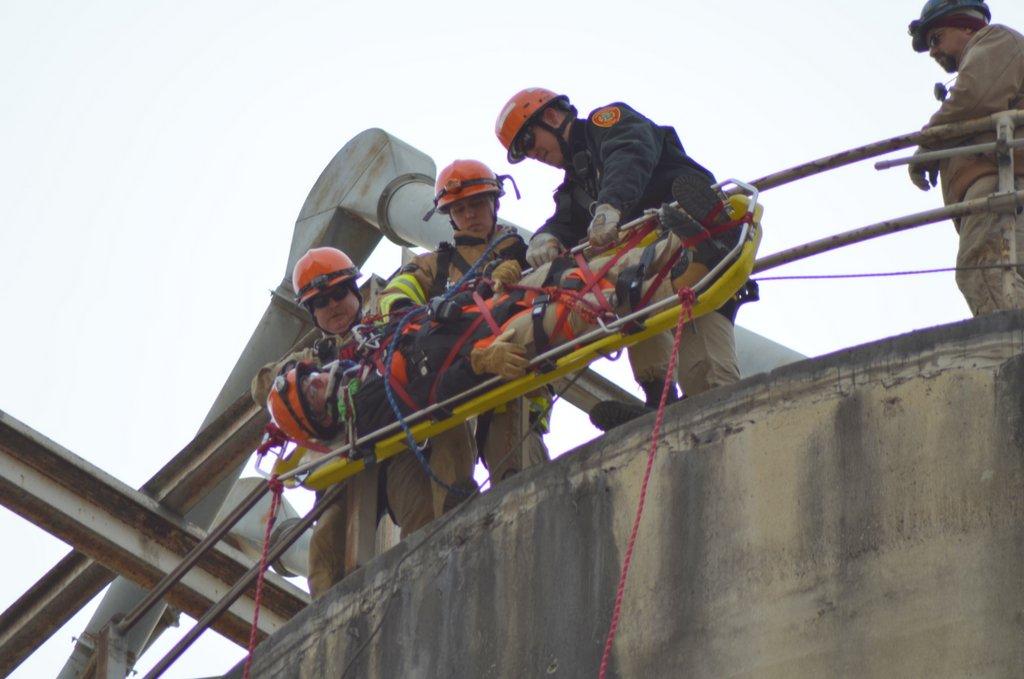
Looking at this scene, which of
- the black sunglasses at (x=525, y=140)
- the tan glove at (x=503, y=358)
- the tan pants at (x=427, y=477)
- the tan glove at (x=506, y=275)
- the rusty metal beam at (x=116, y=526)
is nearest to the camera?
the tan glove at (x=503, y=358)

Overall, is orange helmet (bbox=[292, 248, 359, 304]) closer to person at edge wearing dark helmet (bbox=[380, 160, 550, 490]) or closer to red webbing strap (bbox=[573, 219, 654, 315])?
person at edge wearing dark helmet (bbox=[380, 160, 550, 490])

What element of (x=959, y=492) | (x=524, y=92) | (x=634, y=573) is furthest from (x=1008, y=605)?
(x=524, y=92)

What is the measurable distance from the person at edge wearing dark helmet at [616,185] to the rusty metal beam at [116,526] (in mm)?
4216

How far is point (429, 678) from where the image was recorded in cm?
941

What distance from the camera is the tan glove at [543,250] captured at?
10.8m

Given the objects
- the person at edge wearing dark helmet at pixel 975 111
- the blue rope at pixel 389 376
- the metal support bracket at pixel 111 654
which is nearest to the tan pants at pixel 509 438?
the blue rope at pixel 389 376

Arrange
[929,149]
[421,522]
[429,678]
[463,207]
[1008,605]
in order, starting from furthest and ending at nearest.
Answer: [463,207], [421,522], [929,149], [429,678], [1008,605]

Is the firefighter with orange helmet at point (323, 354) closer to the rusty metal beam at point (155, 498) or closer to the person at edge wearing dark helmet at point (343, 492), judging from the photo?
the person at edge wearing dark helmet at point (343, 492)

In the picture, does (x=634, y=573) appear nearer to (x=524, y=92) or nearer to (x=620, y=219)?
(x=620, y=219)

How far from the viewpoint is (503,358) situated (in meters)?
10.0

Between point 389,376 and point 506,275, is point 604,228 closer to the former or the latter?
point 506,275

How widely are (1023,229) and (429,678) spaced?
341 cm

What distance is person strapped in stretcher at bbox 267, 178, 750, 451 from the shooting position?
9.86 m

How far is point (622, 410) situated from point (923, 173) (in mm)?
1949
